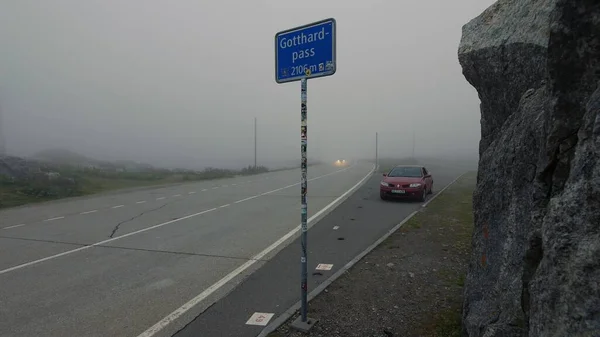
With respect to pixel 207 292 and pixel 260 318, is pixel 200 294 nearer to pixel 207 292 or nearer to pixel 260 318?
pixel 207 292

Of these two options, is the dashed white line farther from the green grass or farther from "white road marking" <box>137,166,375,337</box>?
the green grass

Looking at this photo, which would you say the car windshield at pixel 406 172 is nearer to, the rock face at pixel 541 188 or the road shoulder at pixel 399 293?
the road shoulder at pixel 399 293

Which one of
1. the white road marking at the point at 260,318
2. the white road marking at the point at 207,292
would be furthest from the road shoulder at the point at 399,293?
the white road marking at the point at 207,292

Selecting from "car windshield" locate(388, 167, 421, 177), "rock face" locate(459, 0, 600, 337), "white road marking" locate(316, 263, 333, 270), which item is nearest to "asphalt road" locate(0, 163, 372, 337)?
"white road marking" locate(316, 263, 333, 270)

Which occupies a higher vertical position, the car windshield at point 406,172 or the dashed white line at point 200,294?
the car windshield at point 406,172

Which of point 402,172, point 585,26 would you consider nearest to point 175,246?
point 585,26

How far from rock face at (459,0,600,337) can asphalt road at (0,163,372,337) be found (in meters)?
3.65

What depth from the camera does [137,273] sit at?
628 cm

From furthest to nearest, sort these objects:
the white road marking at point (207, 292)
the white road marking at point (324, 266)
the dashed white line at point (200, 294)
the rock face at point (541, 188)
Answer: the white road marking at point (324, 266)
the dashed white line at point (200, 294)
the white road marking at point (207, 292)
the rock face at point (541, 188)

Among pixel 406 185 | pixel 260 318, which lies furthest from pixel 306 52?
pixel 406 185

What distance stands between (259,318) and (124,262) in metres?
3.76

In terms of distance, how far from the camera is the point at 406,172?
16688mm

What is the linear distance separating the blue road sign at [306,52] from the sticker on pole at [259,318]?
298 centimetres

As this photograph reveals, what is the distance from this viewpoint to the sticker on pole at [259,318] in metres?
4.44
